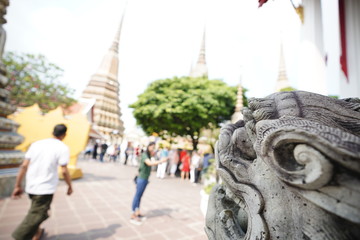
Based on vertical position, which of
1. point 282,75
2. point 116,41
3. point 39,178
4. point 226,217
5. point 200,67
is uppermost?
point 116,41

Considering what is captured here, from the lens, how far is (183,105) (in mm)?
11414

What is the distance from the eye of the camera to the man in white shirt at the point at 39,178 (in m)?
2.40

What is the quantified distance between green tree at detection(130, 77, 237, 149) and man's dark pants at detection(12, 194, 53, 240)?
8892mm

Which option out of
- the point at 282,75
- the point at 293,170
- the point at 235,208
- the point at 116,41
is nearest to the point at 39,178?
the point at 235,208

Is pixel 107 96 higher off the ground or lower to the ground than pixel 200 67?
lower

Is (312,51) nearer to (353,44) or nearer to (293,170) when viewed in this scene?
(353,44)

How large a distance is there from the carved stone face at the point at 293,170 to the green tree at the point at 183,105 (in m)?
10.1

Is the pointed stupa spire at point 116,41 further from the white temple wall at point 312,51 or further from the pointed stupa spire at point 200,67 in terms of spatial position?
the white temple wall at point 312,51

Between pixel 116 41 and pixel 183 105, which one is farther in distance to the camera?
pixel 116 41

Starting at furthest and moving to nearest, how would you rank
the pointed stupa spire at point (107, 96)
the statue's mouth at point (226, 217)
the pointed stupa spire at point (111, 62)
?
the pointed stupa spire at point (111, 62) < the pointed stupa spire at point (107, 96) < the statue's mouth at point (226, 217)

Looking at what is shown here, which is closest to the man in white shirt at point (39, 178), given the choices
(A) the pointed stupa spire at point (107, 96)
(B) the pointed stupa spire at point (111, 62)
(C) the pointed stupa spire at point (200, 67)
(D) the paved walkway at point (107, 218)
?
(D) the paved walkway at point (107, 218)

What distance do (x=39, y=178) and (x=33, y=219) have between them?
18.0 inches

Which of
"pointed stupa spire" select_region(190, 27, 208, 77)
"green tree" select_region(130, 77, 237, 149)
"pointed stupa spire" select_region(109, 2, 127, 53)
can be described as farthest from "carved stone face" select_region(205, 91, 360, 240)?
"pointed stupa spire" select_region(109, 2, 127, 53)

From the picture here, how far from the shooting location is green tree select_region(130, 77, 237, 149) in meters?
11.4
